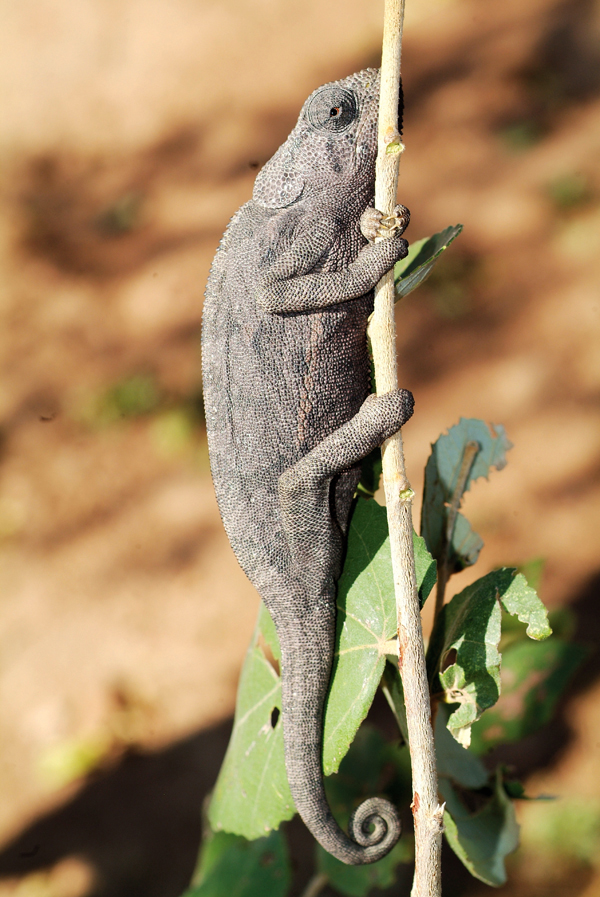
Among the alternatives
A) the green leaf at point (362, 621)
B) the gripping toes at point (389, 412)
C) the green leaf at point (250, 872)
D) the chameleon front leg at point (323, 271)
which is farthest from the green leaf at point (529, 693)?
the chameleon front leg at point (323, 271)

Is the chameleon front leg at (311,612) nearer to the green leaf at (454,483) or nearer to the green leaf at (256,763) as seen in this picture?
the green leaf at (256,763)

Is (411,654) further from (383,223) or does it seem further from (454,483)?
(383,223)

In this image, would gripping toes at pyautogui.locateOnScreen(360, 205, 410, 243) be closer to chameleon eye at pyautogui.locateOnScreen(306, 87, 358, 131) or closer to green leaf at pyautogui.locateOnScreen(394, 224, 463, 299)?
green leaf at pyautogui.locateOnScreen(394, 224, 463, 299)

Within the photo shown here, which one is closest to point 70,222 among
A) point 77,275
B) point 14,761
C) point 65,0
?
point 77,275

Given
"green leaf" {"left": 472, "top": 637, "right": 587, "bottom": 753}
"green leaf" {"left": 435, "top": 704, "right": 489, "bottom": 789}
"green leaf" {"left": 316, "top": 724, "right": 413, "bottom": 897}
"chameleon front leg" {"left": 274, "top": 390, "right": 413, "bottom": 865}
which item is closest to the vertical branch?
"chameleon front leg" {"left": 274, "top": 390, "right": 413, "bottom": 865}

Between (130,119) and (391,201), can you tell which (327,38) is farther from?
(391,201)

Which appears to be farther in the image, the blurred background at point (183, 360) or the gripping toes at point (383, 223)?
the blurred background at point (183, 360)

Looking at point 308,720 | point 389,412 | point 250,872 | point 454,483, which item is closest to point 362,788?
point 250,872
